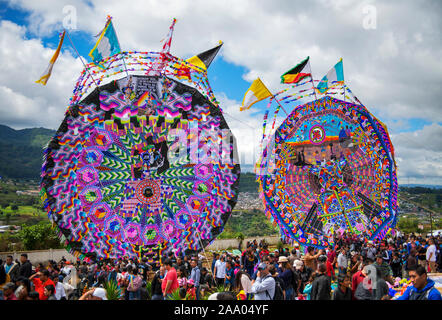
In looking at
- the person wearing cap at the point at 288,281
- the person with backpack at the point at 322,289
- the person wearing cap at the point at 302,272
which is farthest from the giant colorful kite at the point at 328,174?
the person with backpack at the point at 322,289

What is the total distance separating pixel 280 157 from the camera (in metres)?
14.6

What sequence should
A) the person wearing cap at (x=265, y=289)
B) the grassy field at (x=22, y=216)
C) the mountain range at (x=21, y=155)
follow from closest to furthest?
the person wearing cap at (x=265, y=289), the grassy field at (x=22, y=216), the mountain range at (x=21, y=155)

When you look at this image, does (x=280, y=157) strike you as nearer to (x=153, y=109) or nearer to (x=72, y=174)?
(x=153, y=109)

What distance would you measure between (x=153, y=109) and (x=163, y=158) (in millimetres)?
1776

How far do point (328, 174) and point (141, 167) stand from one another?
742 cm

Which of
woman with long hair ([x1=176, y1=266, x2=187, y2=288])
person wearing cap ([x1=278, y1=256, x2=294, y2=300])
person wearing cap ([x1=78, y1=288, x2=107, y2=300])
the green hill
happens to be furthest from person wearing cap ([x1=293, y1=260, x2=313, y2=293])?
the green hill

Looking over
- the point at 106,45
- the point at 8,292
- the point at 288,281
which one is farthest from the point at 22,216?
the point at 288,281

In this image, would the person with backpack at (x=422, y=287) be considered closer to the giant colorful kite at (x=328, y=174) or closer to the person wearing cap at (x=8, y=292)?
the person wearing cap at (x=8, y=292)

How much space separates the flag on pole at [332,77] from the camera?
14.3 meters

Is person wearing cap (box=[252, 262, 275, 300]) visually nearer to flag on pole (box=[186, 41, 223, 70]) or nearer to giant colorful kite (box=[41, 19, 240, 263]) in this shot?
giant colorful kite (box=[41, 19, 240, 263])

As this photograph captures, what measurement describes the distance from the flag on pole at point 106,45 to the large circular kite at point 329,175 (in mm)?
6639
